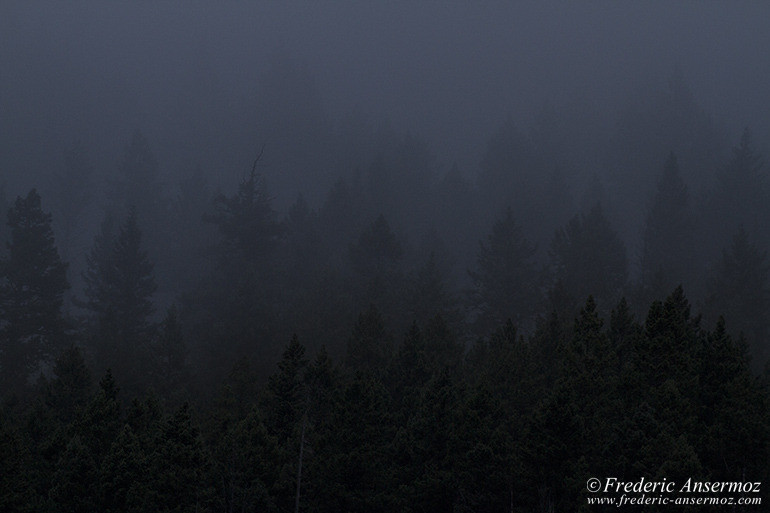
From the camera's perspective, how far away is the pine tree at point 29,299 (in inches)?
1623

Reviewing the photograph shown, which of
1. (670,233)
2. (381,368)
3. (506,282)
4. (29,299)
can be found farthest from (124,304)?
(670,233)

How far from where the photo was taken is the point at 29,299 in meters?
44.8

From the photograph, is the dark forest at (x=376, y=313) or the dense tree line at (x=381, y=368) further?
the dark forest at (x=376, y=313)

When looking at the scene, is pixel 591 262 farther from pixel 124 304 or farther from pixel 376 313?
pixel 124 304

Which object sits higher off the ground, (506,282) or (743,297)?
(506,282)

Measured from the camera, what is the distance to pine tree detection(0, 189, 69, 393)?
41219 mm

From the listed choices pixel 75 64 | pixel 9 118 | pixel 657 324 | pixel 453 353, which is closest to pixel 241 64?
pixel 75 64

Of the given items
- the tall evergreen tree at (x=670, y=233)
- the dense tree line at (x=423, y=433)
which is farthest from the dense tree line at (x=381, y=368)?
the tall evergreen tree at (x=670, y=233)

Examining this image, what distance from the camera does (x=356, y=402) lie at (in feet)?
92.8

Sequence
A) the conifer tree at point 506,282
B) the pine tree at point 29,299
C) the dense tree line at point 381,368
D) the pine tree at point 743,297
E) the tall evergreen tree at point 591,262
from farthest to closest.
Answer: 1. the conifer tree at point 506,282
2. the tall evergreen tree at point 591,262
3. the pine tree at point 743,297
4. the pine tree at point 29,299
5. the dense tree line at point 381,368

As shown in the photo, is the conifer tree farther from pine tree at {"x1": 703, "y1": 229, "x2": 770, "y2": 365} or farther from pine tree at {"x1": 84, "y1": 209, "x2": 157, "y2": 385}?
pine tree at {"x1": 84, "y1": 209, "x2": 157, "y2": 385}

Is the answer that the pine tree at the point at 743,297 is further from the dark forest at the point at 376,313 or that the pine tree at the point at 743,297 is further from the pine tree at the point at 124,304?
the pine tree at the point at 124,304

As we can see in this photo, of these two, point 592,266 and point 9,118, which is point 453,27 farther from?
point 592,266

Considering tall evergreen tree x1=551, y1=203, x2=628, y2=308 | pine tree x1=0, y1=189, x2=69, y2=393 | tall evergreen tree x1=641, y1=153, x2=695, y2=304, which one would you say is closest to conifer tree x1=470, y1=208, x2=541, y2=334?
tall evergreen tree x1=551, y1=203, x2=628, y2=308
